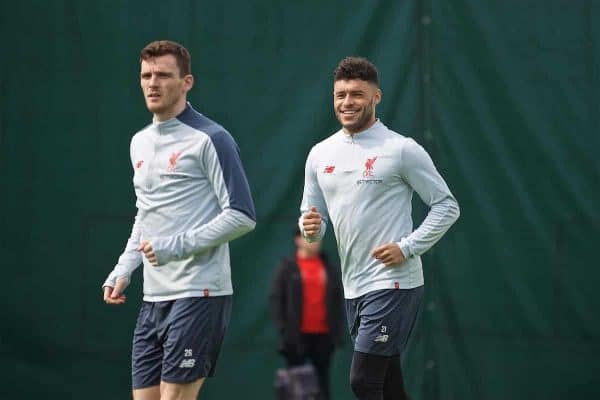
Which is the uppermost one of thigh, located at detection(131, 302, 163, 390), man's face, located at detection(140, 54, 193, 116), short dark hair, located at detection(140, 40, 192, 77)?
short dark hair, located at detection(140, 40, 192, 77)

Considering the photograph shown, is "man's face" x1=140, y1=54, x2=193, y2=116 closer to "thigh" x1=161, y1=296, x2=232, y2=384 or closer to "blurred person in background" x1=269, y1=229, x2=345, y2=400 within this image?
"thigh" x1=161, y1=296, x2=232, y2=384

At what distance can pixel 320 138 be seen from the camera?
6.84m

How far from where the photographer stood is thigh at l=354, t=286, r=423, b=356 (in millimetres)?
5191

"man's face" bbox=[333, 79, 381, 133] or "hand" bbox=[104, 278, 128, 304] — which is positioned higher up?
"man's face" bbox=[333, 79, 381, 133]

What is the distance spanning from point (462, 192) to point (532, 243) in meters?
0.56

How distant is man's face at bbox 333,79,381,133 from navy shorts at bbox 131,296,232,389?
3.72 feet

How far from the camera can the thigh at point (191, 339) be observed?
185 inches

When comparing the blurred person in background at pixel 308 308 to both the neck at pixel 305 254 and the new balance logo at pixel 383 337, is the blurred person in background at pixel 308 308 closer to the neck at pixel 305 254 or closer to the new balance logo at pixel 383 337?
the neck at pixel 305 254

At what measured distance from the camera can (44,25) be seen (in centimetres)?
664

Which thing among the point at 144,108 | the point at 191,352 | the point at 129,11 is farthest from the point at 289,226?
the point at 191,352

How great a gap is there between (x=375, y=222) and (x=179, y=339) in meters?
1.18

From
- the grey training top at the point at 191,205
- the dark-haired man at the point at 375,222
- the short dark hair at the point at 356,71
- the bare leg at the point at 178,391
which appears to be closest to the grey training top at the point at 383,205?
the dark-haired man at the point at 375,222

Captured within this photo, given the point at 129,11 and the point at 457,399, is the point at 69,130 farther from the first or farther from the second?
the point at 457,399

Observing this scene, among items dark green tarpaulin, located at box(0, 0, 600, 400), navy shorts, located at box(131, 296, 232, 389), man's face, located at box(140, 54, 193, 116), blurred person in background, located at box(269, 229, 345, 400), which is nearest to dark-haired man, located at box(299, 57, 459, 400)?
navy shorts, located at box(131, 296, 232, 389)
